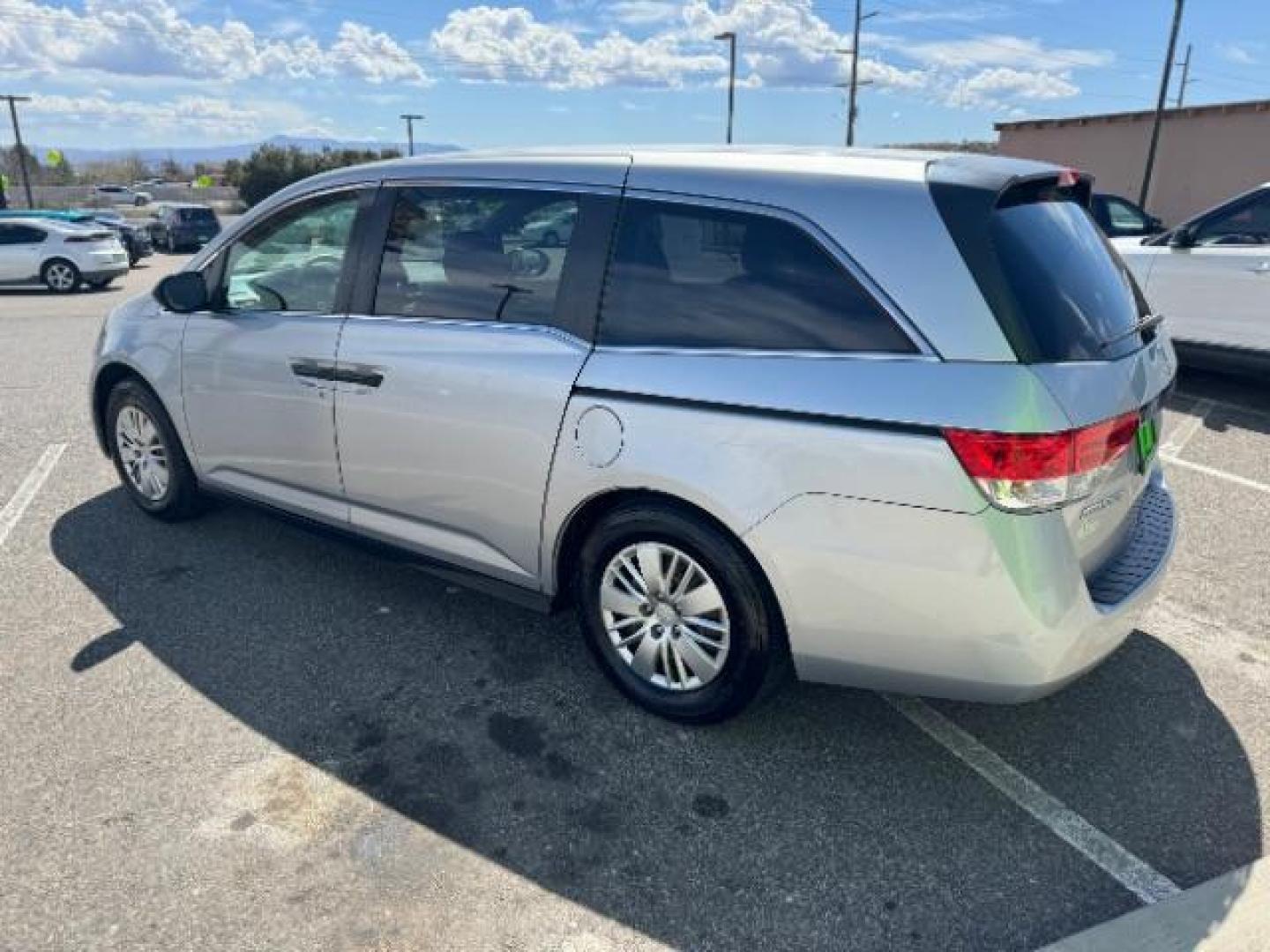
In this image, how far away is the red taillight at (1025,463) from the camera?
2.31 meters

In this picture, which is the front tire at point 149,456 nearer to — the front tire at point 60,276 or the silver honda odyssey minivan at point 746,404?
the silver honda odyssey minivan at point 746,404

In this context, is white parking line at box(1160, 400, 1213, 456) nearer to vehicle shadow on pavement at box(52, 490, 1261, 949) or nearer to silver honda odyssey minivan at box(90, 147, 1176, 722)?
vehicle shadow on pavement at box(52, 490, 1261, 949)

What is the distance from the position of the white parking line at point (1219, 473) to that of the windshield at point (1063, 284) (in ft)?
10.1

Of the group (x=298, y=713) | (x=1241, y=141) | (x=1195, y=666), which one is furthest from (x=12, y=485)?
(x=1241, y=141)

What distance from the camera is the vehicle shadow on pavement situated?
237 centimetres

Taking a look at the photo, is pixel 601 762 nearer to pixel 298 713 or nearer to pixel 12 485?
pixel 298 713

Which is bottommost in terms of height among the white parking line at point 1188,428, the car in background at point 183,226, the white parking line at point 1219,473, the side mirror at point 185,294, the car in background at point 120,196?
the car in background at point 120,196

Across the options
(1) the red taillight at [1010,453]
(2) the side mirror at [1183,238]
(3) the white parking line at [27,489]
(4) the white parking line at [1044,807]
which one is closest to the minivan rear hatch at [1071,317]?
(1) the red taillight at [1010,453]

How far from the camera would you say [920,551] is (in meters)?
2.43

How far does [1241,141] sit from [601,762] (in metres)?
31.2

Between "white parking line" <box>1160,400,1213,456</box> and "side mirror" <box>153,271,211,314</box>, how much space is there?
18.5ft

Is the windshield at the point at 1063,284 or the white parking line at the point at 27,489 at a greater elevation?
the windshield at the point at 1063,284

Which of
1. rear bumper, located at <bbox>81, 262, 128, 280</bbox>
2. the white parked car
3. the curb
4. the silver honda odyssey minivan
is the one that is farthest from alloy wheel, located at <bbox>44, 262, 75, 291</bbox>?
the curb

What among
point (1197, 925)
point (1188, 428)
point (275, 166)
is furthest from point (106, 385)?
point (275, 166)
